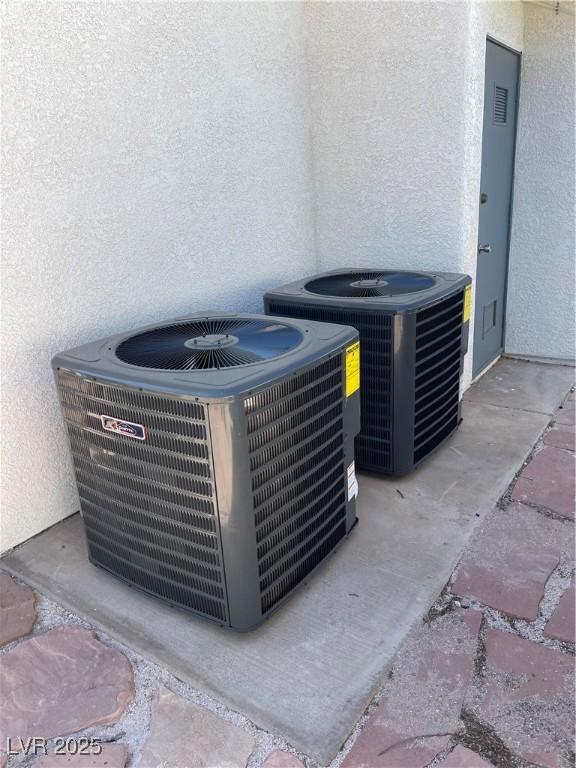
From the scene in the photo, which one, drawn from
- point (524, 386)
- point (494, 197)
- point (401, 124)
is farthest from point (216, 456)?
point (494, 197)

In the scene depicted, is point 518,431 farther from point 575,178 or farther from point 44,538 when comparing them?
point 44,538

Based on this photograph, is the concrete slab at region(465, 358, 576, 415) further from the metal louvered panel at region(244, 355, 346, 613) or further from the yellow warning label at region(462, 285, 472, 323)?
the metal louvered panel at region(244, 355, 346, 613)

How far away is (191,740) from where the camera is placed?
4.55 feet

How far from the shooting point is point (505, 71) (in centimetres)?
325

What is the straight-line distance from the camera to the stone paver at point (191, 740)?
1.34m

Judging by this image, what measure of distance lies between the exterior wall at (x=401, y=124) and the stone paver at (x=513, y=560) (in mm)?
1367

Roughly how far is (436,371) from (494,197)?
4.81ft

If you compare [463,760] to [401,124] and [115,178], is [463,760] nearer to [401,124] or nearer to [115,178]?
[115,178]

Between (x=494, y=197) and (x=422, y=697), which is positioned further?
(x=494, y=197)

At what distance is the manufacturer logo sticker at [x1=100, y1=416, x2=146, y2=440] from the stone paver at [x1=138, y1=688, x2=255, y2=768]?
70 cm

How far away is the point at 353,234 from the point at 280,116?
720mm

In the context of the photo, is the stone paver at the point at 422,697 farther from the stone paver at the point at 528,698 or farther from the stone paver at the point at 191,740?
the stone paver at the point at 191,740

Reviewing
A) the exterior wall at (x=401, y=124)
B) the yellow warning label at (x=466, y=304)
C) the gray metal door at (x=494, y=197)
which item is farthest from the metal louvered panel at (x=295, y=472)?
the gray metal door at (x=494, y=197)

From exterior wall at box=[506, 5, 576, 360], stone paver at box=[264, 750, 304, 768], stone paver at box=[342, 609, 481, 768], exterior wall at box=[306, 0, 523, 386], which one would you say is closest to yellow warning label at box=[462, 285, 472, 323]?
exterior wall at box=[306, 0, 523, 386]
